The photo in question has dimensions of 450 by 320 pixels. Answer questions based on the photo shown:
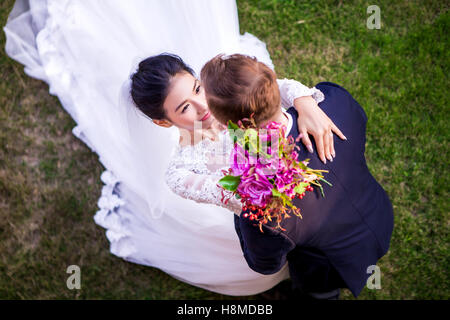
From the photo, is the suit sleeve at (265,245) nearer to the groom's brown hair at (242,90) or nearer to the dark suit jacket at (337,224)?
the dark suit jacket at (337,224)

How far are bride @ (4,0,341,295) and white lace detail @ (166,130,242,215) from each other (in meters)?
0.26

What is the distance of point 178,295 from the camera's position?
2707 millimetres

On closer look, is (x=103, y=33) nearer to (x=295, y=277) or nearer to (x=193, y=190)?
(x=193, y=190)

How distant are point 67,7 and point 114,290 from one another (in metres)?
2.16

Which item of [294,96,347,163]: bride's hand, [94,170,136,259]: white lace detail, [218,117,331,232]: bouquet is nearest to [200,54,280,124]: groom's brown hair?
[218,117,331,232]: bouquet

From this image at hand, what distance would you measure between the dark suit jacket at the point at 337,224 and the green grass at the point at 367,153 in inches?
38.5

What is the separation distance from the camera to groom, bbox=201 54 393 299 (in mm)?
1262

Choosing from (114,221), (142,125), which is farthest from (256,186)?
(114,221)

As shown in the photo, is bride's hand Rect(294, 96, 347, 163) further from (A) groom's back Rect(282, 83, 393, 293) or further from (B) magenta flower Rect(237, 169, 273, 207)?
(B) magenta flower Rect(237, 169, 273, 207)

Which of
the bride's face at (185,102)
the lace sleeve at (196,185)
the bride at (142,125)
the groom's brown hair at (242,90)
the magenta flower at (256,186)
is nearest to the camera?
the magenta flower at (256,186)

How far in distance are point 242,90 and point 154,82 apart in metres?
0.73

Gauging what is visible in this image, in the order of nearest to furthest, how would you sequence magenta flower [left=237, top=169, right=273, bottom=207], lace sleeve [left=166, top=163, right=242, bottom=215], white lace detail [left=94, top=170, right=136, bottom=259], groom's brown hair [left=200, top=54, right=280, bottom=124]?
magenta flower [left=237, top=169, right=273, bottom=207]
groom's brown hair [left=200, top=54, right=280, bottom=124]
lace sleeve [left=166, top=163, right=242, bottom=215]
white lace detail [left=94, top=170, right=136, bottom=259]

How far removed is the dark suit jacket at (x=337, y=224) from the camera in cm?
142

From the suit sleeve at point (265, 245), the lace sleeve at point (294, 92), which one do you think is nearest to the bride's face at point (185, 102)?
the lace sleeve at point (294, 92)
